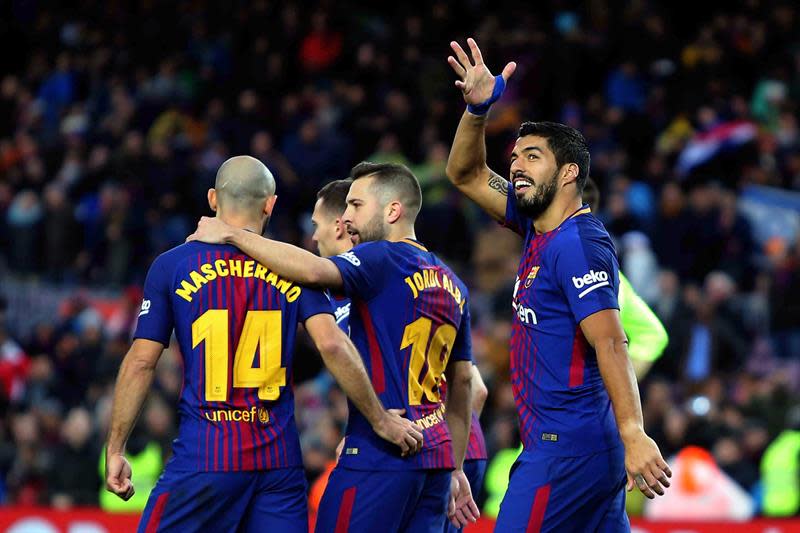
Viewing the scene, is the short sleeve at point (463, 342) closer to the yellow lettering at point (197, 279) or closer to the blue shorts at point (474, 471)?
the blue shorts at point (474, 471)

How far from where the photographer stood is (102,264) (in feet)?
54.4

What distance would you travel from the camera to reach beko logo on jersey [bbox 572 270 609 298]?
5.57m

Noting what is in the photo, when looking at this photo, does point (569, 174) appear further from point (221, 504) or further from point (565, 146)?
point (221, 504)

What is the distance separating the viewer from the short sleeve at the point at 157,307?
231 inches

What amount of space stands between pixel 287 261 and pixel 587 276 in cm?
129

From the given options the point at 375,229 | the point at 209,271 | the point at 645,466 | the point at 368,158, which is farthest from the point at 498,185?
the point at 368,158

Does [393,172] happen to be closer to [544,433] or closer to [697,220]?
[544,433]

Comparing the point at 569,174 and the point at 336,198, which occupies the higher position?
the point at 336,198

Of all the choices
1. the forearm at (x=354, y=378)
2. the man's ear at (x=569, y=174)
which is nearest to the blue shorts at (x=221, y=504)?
the forearm at (x=354, y=378)

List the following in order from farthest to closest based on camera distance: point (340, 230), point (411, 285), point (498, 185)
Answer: point (340, 230), point (498, 185), point (411, 285)

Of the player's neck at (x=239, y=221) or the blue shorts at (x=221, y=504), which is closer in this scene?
the blue shorts at (x=221, y=504)

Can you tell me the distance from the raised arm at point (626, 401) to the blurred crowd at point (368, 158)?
5.58 metres

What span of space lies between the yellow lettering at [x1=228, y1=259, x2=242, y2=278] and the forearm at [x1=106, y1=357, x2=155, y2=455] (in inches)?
21.9

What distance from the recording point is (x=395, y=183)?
620cm
